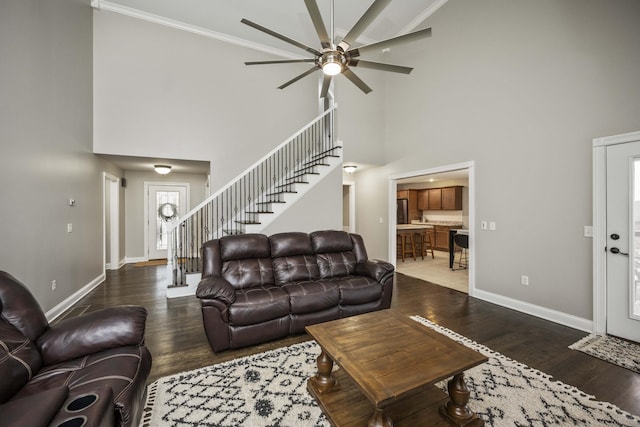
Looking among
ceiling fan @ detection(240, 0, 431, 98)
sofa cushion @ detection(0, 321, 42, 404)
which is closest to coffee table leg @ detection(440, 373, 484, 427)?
sofa cushion @ detection(0, 321, 42, 404)

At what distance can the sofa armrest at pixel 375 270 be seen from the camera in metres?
3.28

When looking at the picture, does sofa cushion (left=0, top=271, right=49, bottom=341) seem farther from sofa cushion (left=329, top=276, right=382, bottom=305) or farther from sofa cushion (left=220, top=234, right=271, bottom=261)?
sofa cushion (left=329, top=276, right=382, bottom=305)

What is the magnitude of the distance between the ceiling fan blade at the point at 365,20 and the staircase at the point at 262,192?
246cm

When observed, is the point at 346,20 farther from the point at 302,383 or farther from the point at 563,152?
the point at 302,383

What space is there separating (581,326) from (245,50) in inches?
283

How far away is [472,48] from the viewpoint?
4.17 meters

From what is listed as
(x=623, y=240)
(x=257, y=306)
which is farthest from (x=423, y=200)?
(x=257, y=306)

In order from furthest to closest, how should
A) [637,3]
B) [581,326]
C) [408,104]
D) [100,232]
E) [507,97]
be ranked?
[408,104] < [100,232] < [507,97] < [581,326] < [637,3]

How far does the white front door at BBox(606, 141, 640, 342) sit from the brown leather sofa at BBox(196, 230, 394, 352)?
7.53 ft

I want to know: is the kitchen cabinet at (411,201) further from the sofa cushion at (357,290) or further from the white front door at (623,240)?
the sofa cushion at (357,290)

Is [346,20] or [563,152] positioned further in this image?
[346,20]

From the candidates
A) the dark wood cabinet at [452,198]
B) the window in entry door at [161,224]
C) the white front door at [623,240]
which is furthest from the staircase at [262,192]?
the dark wood cabinet at [452,198]

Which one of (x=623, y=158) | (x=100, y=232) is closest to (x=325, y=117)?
(x=623, y=158)

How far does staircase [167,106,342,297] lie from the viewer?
14.5ft
